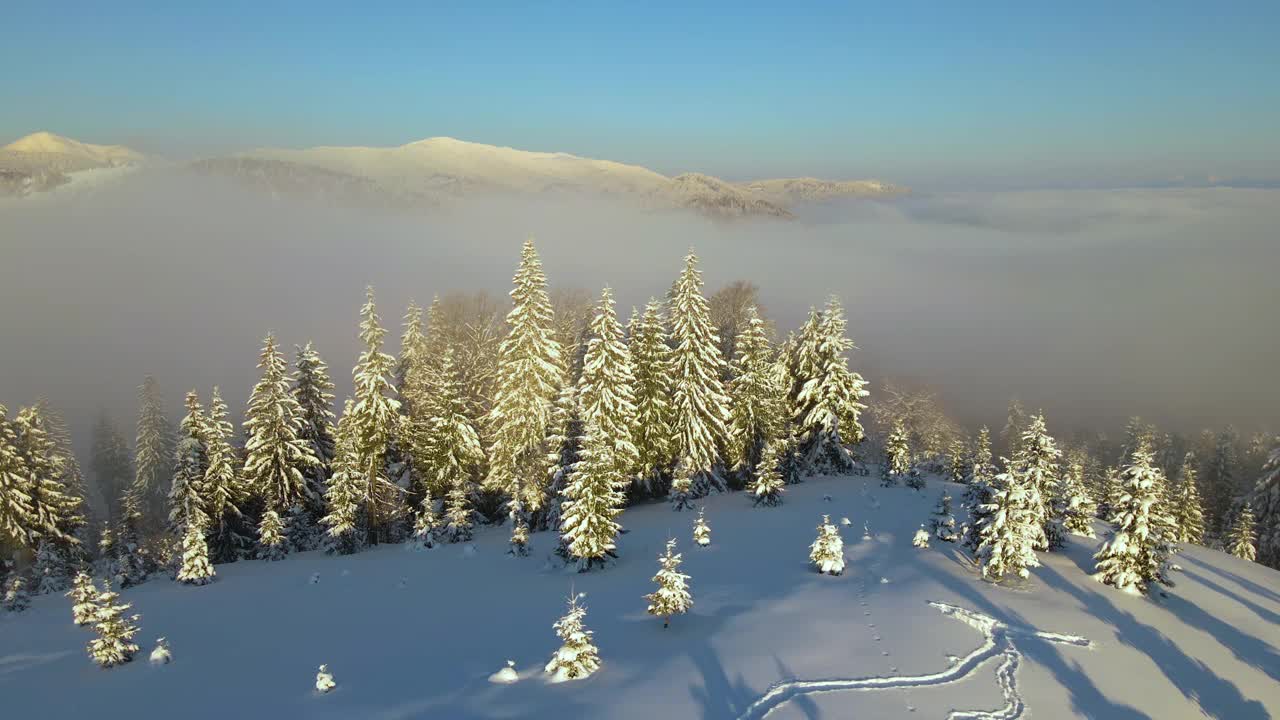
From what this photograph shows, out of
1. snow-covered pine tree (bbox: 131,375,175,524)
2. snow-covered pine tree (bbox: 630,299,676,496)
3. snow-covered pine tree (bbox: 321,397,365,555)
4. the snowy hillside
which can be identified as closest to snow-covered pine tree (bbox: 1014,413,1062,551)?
the snowy hillside

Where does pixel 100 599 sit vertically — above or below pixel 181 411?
above

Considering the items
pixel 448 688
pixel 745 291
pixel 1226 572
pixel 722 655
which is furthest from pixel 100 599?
pixel 745 291

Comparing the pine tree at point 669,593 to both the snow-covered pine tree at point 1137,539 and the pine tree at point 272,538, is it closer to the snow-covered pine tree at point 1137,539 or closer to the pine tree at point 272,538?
the snow-covered pine tree at point 1137,539

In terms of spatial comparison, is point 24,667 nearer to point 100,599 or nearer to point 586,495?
point 100,599

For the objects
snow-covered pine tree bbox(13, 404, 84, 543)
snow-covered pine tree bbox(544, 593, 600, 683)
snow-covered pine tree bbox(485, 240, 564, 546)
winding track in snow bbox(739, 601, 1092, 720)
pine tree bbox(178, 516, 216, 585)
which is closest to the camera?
winding track in snow bbox(739, 601, 1092, 720)

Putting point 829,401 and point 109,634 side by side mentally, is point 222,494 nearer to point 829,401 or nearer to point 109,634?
point 109,634

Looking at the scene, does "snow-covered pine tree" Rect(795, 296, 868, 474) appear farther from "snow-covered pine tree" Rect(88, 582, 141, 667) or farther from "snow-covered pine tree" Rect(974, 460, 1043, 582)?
"snow-covered pine tree" Rect(88, 582, 141, 667)
